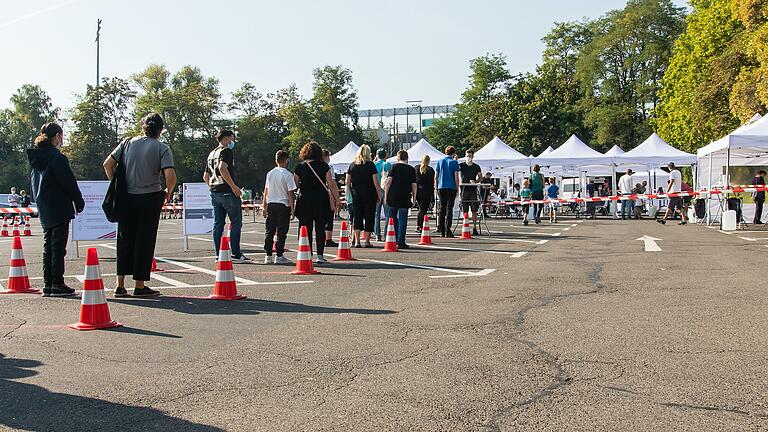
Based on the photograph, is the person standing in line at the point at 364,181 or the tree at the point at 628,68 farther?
the tree at the point at 628,68

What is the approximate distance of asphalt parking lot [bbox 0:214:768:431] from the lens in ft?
13.6

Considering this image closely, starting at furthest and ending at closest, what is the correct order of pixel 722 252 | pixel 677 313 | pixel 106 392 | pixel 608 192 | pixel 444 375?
pixel 608 192, pixel 722 252, pixel 677 313, pixel 444 375, pixel 106 392

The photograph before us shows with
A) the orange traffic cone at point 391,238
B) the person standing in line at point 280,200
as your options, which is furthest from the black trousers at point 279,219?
the orange traffic cone at point 391,238

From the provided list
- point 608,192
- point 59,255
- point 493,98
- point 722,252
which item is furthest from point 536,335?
point 493,98

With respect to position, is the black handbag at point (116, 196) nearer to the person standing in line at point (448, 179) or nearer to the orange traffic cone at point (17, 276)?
the orange traffic cone at point (17, 276)

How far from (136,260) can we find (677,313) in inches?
217

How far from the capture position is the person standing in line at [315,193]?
39.5 feet

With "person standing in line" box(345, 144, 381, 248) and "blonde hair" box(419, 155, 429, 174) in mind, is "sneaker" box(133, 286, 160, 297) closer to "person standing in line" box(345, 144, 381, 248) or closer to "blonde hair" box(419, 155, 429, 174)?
"person standing in line" box(345, 144, 381, 248)

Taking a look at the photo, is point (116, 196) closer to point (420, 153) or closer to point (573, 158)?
point (420, 153)

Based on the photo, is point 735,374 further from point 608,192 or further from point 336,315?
point 608,192

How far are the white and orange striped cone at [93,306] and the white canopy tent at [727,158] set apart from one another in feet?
60.1

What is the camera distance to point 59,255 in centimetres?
887

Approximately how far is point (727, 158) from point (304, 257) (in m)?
16.4

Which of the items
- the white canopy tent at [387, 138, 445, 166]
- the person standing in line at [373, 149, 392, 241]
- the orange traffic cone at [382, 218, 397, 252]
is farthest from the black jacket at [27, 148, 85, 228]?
the white canopy tent at [387, 138, 445, 166]
